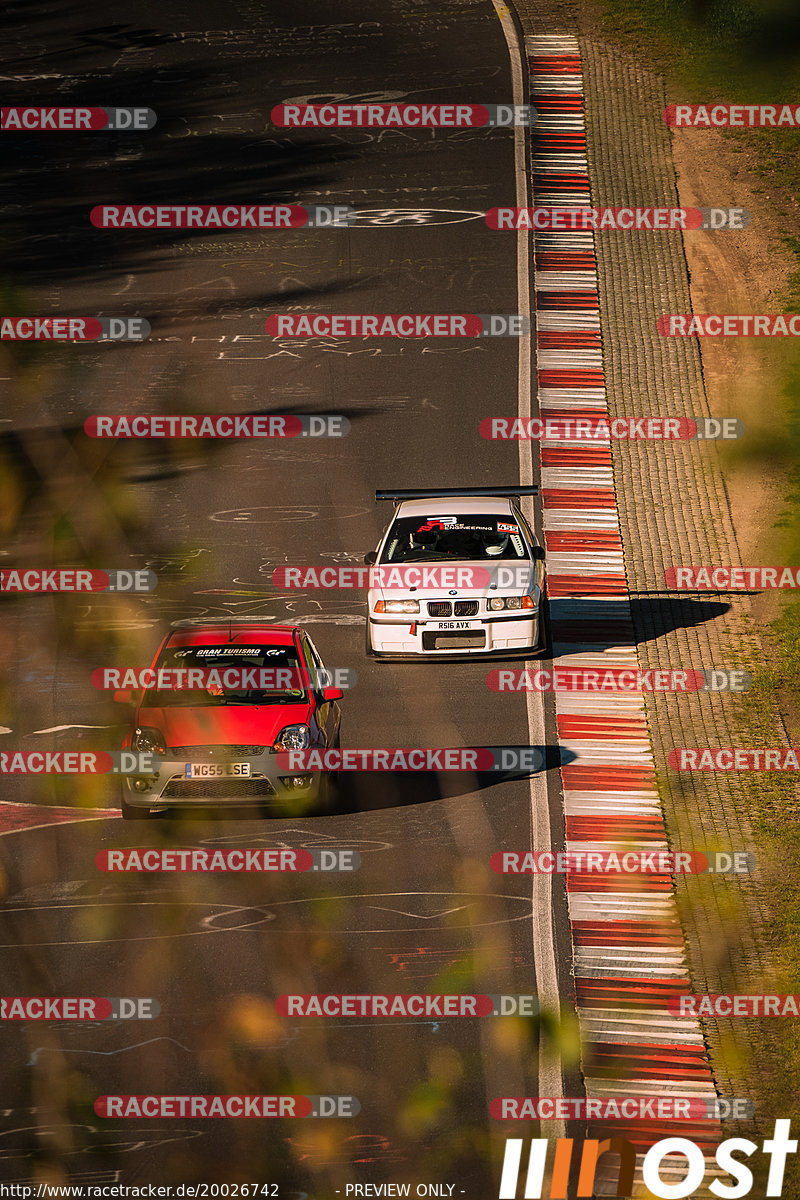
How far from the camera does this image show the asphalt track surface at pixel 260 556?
384 inches

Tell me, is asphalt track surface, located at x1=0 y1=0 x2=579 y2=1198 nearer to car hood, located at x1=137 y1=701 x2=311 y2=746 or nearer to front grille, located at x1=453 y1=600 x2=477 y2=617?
car hood, located at x1=137 y1=701 x2=311 y2=746

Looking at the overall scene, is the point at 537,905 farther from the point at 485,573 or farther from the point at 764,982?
the point at 485,573

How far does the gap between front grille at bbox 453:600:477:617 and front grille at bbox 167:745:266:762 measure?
371 centimetres

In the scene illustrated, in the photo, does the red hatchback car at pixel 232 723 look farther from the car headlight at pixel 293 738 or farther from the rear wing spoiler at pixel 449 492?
the rear wing spoiler at pixel 449 492

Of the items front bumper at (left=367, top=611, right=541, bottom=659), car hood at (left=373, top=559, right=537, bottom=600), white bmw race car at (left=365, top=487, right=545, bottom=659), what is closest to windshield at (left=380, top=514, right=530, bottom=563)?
white bmw race car at (left=365, top=487, right=545, bottom=659)

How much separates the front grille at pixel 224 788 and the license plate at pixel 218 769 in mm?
44

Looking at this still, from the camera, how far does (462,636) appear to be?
51.2 feet

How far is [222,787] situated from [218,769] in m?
0.16

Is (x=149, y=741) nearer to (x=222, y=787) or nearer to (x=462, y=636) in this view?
(x=222, y=787)

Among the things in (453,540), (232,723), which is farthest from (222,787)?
(453,540)

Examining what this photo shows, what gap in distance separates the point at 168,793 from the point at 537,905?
10.8 ft

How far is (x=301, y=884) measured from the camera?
12.5 m

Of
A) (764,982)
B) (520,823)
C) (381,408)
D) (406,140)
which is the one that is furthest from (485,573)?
(406,140)

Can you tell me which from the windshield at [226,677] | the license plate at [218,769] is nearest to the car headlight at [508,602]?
the windshield at [226,677]
